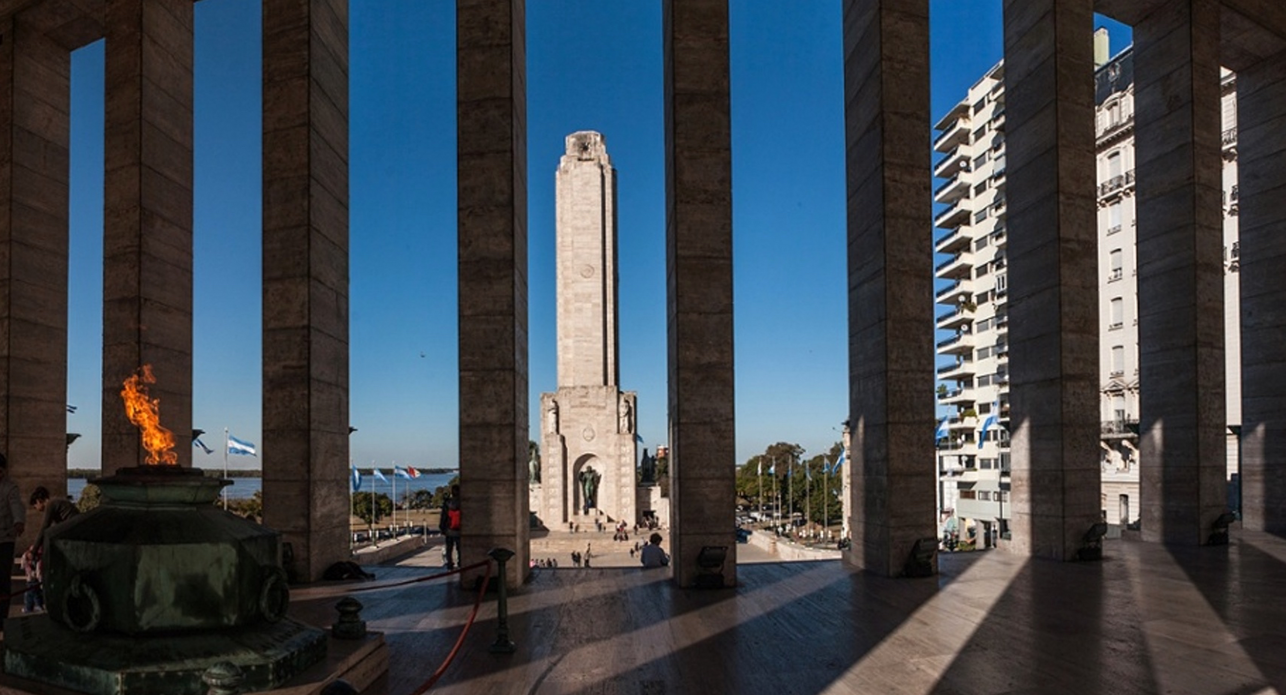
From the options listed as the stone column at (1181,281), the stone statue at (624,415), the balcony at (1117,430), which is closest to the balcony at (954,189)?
the balcony at (1117,430)

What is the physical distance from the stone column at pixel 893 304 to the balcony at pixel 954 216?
64.4 meters

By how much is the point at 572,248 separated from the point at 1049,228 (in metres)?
46.9

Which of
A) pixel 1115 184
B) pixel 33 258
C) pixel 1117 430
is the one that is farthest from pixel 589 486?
pixel 33 258

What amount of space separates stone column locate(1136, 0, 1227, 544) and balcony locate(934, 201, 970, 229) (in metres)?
57.2

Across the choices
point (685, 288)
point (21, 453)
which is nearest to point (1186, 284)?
point (685, 288)

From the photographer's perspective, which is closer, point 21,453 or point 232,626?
point 232,626

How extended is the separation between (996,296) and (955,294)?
19.3 ft

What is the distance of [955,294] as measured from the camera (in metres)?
77.2

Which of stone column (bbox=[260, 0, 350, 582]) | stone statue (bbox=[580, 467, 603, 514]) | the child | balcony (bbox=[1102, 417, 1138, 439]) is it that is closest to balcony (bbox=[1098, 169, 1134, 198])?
balcony (bbox=[1102, 417, 1138, 439])

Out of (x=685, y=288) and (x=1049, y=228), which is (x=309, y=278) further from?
(x=1049, y=228)

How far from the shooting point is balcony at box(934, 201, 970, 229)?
76.1m

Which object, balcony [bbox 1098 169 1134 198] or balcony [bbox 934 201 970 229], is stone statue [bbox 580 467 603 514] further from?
balcony [bbox 934 201 970 229]

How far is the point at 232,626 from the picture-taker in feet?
22.0

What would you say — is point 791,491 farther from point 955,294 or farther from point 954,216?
point 954,216
